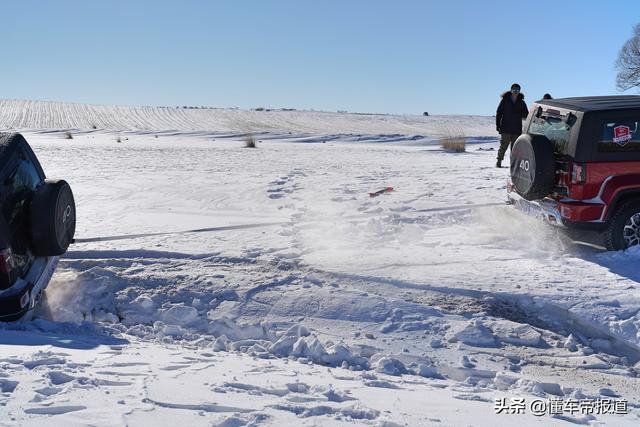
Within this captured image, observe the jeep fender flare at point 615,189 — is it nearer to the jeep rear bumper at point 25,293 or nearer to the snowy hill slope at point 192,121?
the jeep rear bumper at point 25,293

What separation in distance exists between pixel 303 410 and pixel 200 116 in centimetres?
4481

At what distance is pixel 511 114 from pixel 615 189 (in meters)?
7.37

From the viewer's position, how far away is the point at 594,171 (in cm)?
700

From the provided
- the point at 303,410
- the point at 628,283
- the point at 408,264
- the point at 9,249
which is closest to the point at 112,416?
the point at 303,410

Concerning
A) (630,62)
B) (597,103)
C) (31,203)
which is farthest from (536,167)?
(630,62)

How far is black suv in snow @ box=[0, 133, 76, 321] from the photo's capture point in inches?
199

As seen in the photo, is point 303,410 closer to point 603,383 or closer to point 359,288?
point 603,383

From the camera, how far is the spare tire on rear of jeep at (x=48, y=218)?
5.42 meters

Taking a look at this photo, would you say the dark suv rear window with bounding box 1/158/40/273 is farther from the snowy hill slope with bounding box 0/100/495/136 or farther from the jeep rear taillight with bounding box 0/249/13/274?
the snowy hill slope with bounding box 0/100/495/136

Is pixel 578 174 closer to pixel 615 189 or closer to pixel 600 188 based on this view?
pixel 600 188

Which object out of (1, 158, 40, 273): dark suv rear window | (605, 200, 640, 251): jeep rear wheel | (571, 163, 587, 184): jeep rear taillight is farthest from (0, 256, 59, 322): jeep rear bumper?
(605, 200, 640, 251): jeep rear wheel

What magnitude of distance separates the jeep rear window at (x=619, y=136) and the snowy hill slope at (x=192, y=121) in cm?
2666

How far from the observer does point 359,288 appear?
645 centimetres

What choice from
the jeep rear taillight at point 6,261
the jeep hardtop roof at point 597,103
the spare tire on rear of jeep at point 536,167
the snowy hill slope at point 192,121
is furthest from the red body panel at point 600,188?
the snowy hill slope at point 192,121
